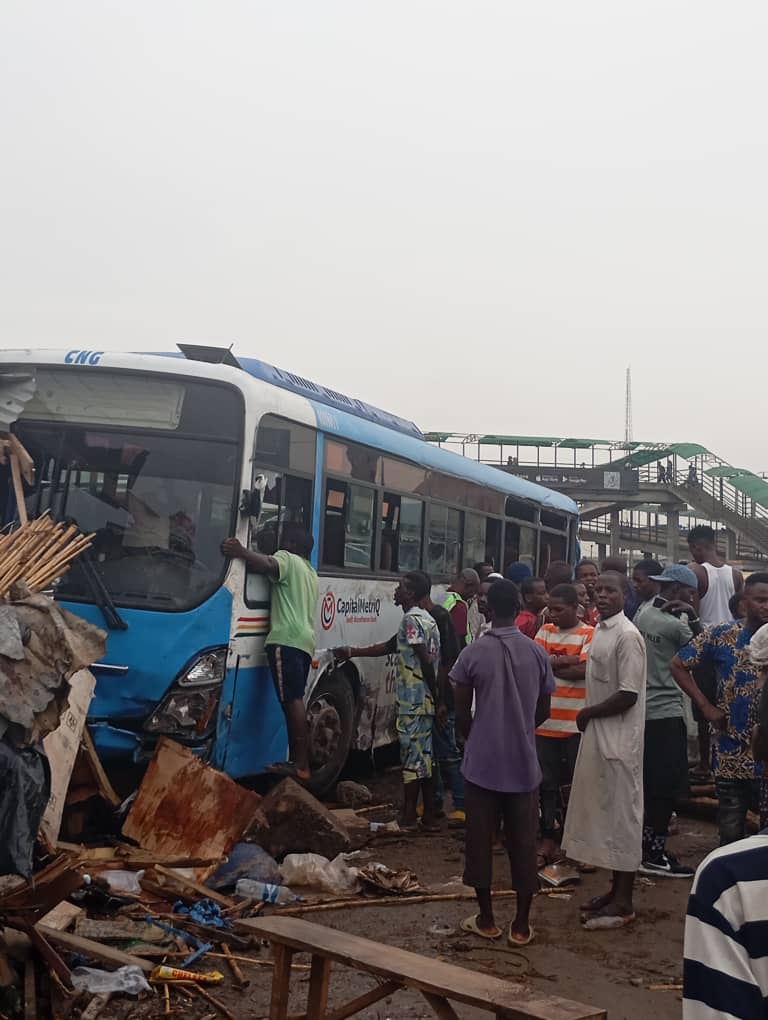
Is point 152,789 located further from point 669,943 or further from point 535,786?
point 669,943

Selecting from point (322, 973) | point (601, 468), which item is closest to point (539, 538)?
point (322, 973)

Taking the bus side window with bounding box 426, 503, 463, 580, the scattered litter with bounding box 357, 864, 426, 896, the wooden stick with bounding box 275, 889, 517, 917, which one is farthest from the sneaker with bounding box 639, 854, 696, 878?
the bus side window with bounding box 426, 503, 463, 580

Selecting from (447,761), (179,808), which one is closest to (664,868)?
(447,761)

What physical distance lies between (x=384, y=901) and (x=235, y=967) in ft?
4.60

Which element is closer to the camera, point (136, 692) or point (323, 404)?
point (136, 692)

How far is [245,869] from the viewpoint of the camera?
6.24 meters

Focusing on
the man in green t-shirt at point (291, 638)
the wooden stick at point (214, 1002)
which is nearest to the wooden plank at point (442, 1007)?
the wooden stick at point (214, 1002)

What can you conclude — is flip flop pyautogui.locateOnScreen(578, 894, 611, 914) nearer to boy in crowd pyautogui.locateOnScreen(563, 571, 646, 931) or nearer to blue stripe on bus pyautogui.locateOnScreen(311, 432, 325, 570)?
boy in crowd pyautogui.locateOnScreen(563, 571, 646, 931)

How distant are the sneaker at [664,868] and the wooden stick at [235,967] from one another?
288 cm

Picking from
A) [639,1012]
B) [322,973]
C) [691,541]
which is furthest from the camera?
[691,541]

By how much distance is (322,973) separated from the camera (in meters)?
3.92

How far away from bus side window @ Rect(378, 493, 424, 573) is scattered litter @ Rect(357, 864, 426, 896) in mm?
3546

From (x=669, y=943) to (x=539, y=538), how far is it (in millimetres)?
9060

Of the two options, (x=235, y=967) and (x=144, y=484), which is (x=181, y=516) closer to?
(x=144, y=484)
